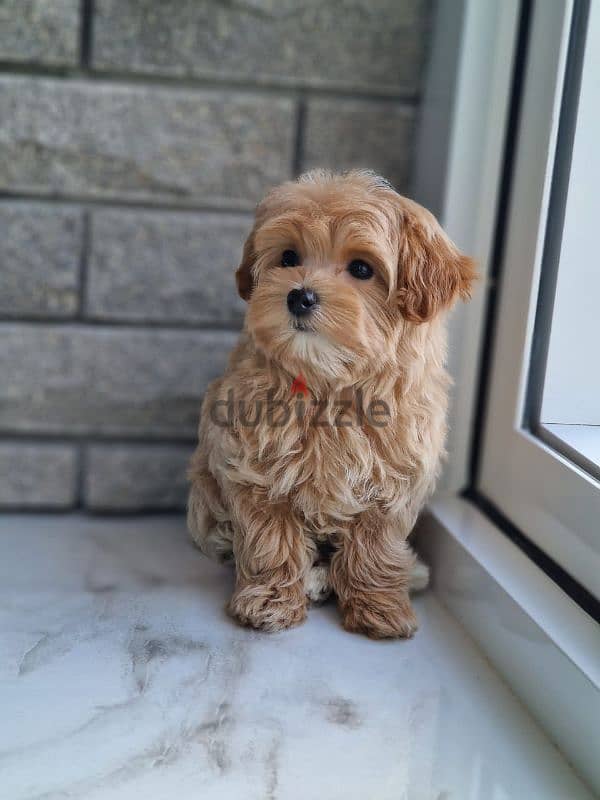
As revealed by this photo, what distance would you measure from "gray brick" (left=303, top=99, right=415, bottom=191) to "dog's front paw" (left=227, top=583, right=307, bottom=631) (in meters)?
0.71

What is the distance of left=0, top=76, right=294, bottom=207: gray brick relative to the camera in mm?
1281

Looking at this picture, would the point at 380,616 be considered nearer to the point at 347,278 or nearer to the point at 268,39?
the point at 347,278

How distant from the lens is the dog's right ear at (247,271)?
1.04 meters

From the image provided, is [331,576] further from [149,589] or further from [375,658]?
[149,589]

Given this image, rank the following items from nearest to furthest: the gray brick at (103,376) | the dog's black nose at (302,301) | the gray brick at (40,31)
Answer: the dog's black nose at (302,301) → the gray brick at (40,31) → the gray brick at (103,376)

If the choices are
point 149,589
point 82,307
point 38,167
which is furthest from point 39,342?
point 149,589

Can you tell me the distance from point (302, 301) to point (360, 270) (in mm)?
90

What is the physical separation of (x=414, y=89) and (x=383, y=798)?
1.08m

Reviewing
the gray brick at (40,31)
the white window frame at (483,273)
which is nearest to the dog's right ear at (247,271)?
the white window frame at (483,273)

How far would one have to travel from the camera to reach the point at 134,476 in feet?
4.64

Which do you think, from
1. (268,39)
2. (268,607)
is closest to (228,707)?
(268,607)

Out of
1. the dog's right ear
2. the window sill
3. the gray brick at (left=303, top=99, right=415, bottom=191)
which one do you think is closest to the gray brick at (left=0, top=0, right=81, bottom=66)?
the gray brick at (left=303, top=99, right=415, bottom=191)

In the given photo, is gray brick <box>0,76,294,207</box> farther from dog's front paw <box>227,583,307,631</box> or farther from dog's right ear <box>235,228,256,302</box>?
dog's front paw <box>227,583,307,631</box>

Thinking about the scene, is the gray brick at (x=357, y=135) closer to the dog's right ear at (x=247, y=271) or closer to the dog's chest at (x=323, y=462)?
the dog's right ear at (x=247, y=271)
